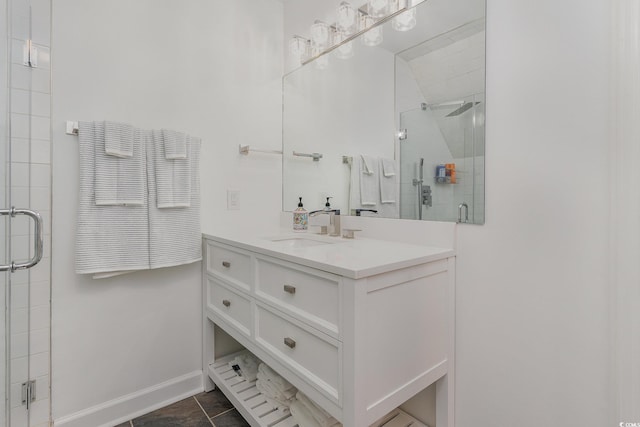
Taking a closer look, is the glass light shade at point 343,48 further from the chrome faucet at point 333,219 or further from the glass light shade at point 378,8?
the chrome faucet at point 333,219

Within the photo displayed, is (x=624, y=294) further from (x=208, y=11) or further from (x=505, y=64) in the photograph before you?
(x=208, y=11)

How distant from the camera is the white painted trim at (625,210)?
837 mm

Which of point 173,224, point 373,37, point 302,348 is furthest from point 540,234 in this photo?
point 173,224

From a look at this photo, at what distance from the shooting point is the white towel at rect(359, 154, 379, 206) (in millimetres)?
1583

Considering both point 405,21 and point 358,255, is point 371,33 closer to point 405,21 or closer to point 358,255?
point 405,21

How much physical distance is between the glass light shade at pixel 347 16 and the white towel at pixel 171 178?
3.35ft

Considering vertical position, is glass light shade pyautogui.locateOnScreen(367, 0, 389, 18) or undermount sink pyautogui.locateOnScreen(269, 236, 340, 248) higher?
glass light shade pyautogui.locateOnScreen(367, 0, 389, 18)

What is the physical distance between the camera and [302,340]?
110cm

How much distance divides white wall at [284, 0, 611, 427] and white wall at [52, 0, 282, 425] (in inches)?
53.6

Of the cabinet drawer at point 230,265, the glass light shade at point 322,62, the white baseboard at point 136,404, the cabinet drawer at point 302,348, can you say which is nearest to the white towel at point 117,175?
the cabinet drawer at point 230,265

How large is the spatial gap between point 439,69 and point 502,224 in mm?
678

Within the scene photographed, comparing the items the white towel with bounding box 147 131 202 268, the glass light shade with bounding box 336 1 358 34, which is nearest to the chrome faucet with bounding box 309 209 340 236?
the white towel with bounding box 147 131 202 268

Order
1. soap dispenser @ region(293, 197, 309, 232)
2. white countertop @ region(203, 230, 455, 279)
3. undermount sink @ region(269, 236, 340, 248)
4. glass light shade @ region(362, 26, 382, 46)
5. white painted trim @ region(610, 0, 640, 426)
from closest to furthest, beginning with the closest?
white painted trim @ region(610, 0, 640, 426), white countertop @ region(203, 230, 455, 279), glass light shade @ region(362, 26, 382, 46), undermount sink @ region(269, 236, 340, 248), soap dispenser @ region(293, 197, 309, 232)

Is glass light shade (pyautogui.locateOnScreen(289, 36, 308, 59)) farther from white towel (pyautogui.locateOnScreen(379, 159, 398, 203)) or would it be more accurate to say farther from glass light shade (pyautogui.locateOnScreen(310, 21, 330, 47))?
white towel (pyautogui.locateOnScreen(379, 159, 398, 203))
